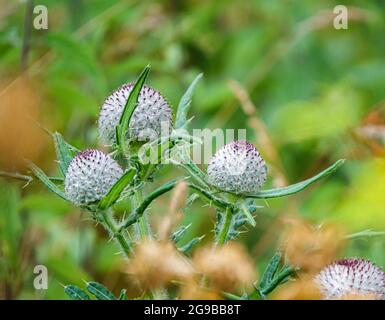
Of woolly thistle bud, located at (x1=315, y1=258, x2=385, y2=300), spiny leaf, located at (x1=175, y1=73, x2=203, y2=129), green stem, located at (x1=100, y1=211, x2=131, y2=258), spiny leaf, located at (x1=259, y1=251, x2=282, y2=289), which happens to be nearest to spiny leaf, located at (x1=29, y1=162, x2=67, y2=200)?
green stem, located at (x1=100, y1=211, x2=131, y2=258)

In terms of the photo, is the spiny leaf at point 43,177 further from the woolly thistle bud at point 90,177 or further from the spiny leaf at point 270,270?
the spiny leaf at point 270,270

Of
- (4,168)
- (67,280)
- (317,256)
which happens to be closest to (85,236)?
(67,280)

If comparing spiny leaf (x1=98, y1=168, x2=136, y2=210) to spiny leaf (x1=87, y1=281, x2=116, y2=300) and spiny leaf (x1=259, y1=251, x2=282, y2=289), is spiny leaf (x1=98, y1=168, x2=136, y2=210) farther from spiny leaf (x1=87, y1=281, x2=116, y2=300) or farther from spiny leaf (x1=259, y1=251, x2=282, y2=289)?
spiny leaf (x1=259, y1=251, x2=282, y2=289)

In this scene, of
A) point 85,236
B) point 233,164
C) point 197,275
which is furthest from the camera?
point 85,236

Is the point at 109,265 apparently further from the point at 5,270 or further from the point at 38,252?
the point at 5,270

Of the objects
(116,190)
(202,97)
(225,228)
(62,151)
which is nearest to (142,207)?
(116,190)

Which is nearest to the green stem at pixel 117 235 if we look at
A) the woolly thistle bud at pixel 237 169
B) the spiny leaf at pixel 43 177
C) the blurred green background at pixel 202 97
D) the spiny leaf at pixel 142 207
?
the spiny leaf at pixel 142 207
